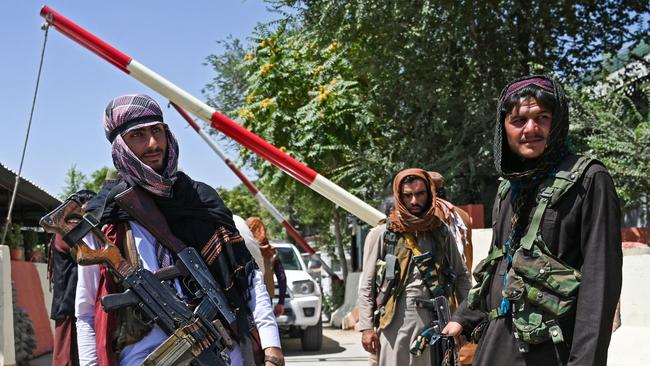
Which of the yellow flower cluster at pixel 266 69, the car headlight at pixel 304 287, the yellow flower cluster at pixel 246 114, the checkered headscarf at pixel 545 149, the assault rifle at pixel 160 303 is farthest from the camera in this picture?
the yellow flower cluster at pixel 266 69

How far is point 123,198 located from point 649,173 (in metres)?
8.83

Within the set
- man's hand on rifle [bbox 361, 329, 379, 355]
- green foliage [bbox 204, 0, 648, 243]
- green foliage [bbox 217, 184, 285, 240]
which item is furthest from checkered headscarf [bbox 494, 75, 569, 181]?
green foliage [bbox 217, 184, 285, 240]

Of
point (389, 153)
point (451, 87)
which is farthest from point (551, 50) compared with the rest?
point (389, 153)

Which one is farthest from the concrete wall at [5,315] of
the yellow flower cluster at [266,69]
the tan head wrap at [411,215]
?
the yellow flower cluster at [266,69]

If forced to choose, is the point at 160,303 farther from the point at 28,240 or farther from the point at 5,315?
the point at 28,240

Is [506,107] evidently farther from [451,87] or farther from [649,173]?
[451,87]

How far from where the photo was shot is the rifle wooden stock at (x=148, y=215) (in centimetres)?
328

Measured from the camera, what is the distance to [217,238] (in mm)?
3416

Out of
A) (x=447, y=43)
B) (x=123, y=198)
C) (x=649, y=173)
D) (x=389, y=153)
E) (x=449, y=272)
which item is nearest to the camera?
(x=123, y=198)

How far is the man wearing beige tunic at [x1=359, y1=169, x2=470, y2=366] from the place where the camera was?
6098 millimetres

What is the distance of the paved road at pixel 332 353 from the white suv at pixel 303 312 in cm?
23

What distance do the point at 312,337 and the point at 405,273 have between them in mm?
7797

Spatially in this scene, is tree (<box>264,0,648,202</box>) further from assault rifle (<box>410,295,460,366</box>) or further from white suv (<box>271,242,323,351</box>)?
assault rifle (<box>410,295,460,366</box>)

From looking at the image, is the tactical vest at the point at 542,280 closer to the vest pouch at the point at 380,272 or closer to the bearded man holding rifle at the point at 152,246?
the bearded man holding rifle at the point at 152,246
